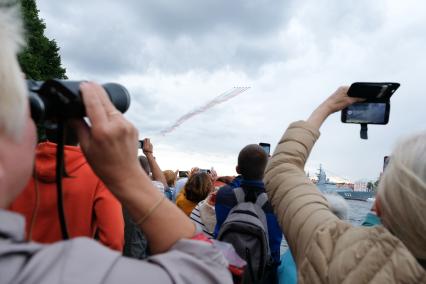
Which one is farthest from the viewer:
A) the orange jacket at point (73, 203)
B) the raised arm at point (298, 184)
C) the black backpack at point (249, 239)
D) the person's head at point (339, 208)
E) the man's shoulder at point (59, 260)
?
the person's head at point (339, 208)

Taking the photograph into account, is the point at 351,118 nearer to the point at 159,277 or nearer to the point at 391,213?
the point at 391,213

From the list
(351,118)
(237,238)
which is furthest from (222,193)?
(351,118)

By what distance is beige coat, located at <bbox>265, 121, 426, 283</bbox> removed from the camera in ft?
5.03

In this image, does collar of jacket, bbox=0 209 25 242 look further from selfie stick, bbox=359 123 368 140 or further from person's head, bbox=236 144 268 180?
person's head, bbox=236 144 268 180

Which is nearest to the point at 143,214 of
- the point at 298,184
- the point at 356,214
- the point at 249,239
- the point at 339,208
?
the point at 298,184

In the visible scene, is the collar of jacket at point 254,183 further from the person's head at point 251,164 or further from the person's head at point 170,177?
the person's head at point 170,177

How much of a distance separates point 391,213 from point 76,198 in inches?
62.0

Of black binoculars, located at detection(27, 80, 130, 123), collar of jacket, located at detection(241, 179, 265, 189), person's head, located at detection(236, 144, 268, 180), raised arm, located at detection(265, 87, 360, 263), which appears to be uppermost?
black binoculars, located at detection(27, 80, 130, 123)

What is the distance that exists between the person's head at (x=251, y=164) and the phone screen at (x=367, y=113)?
1.77m

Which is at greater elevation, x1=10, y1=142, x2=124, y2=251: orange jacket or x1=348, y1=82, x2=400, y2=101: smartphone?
x1=348, y1=82, x2=400, y2=101: smartphone

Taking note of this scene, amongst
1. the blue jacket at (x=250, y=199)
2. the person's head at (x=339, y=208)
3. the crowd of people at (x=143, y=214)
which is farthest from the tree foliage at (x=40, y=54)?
the crowd of people at (x=143, y=214)

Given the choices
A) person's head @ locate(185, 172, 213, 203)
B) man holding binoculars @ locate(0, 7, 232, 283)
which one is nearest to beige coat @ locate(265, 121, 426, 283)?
man holding binoculars @ locate(0, 7, 232, 283)

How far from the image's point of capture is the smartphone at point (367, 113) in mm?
2322

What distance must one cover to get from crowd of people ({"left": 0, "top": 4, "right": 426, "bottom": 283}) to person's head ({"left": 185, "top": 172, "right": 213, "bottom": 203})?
312 centimetres
